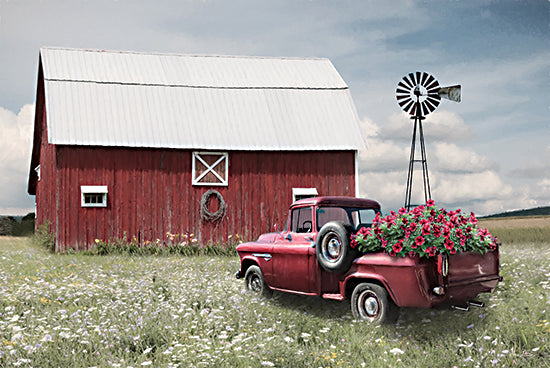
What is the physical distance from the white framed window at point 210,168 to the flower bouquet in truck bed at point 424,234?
12156mm

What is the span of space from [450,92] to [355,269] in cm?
1402

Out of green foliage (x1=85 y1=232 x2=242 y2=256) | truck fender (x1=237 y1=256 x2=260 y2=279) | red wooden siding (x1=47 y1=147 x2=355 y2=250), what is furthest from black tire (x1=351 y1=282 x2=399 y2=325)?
red wooden siding (x1=47 y1=147 x2=355 y2=250)

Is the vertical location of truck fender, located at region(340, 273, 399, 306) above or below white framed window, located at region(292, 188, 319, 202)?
below

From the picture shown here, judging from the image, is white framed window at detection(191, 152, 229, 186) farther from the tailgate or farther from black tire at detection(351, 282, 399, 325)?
the tailgate

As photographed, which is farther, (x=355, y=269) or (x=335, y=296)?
(x=335, y=296)

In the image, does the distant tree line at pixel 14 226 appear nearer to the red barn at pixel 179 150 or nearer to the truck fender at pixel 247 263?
the red barn at pixel 179 150

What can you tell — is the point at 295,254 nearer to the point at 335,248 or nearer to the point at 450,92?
the point at 335,248

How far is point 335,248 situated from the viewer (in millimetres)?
7867

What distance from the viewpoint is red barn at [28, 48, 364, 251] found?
18844 mm

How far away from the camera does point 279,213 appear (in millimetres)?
20078

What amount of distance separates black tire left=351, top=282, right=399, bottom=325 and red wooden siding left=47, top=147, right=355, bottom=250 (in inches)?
482

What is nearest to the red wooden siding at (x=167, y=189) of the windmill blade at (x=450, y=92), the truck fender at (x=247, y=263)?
the windmill blade at (x=450, y=92)

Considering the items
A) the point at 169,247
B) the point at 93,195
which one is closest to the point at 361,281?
the point at 169,247

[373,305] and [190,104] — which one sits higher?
[190,104]
